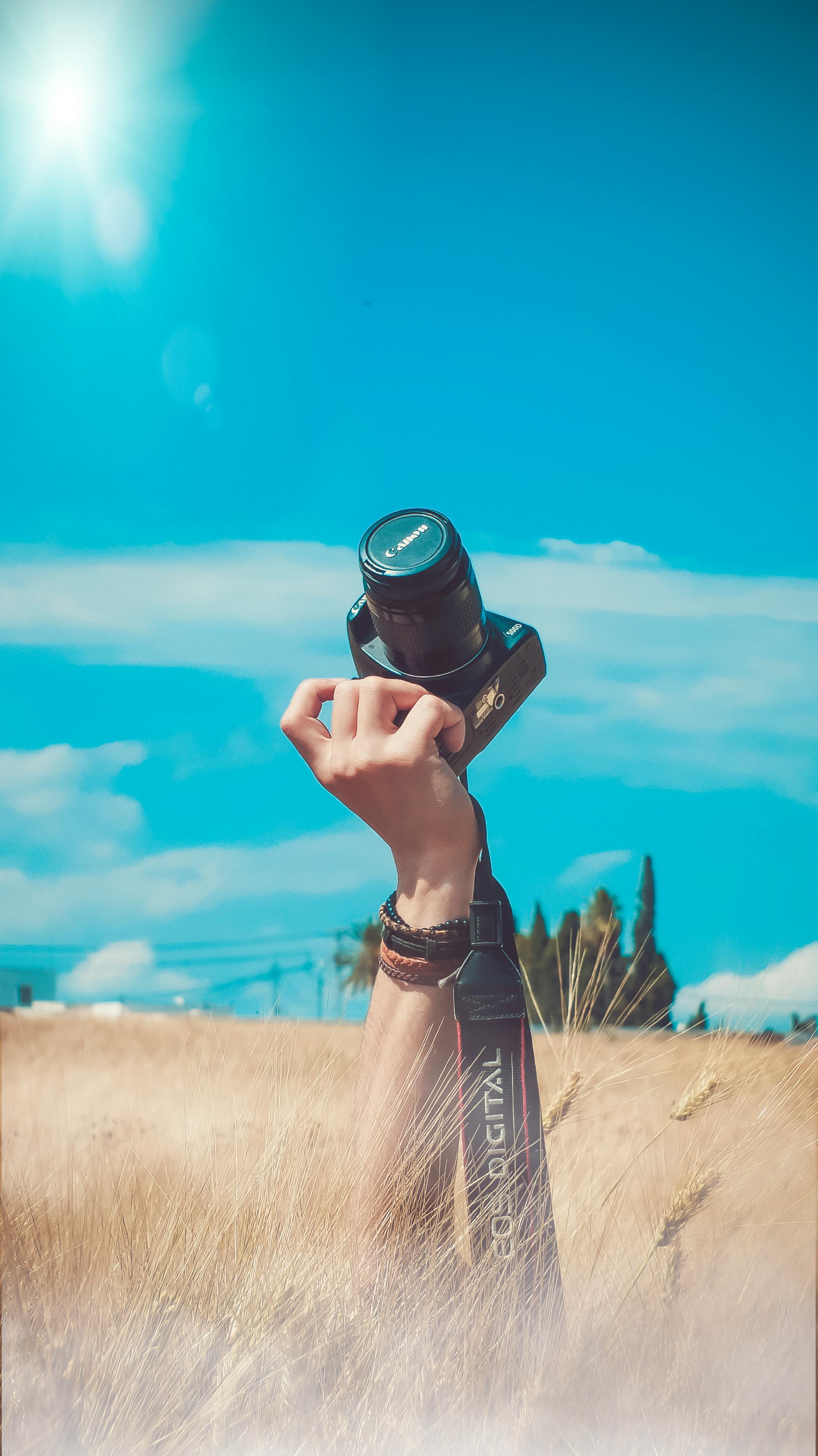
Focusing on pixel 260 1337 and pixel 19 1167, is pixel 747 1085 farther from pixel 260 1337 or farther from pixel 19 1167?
pixel 19 1167

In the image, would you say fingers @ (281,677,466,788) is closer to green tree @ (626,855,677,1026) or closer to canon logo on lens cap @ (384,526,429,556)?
canon logo on lens cap @ (384,526,429,556)

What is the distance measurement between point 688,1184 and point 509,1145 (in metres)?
0.45

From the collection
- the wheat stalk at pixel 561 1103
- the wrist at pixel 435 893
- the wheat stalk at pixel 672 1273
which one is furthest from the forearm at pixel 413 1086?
the wheat stalk at pixel 672 1273

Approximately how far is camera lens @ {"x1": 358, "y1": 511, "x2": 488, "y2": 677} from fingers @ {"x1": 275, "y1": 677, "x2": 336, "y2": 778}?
0.15 m

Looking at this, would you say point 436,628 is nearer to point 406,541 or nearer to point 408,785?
point 406,541

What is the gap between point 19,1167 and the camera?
179 cm

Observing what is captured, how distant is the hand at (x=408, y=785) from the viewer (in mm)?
1503

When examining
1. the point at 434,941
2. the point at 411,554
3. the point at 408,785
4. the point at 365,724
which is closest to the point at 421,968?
the point at 434,941

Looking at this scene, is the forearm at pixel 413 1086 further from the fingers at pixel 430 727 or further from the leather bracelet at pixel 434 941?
the fingers at pixel 430 727

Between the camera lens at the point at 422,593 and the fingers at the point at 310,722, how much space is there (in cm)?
15

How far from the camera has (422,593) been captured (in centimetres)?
160

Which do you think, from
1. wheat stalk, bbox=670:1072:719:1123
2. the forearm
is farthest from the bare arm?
wheat stalk, bbox=670:1072:719:1123

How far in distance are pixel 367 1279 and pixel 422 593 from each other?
3.60ft

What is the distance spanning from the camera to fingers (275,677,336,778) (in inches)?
63.4
